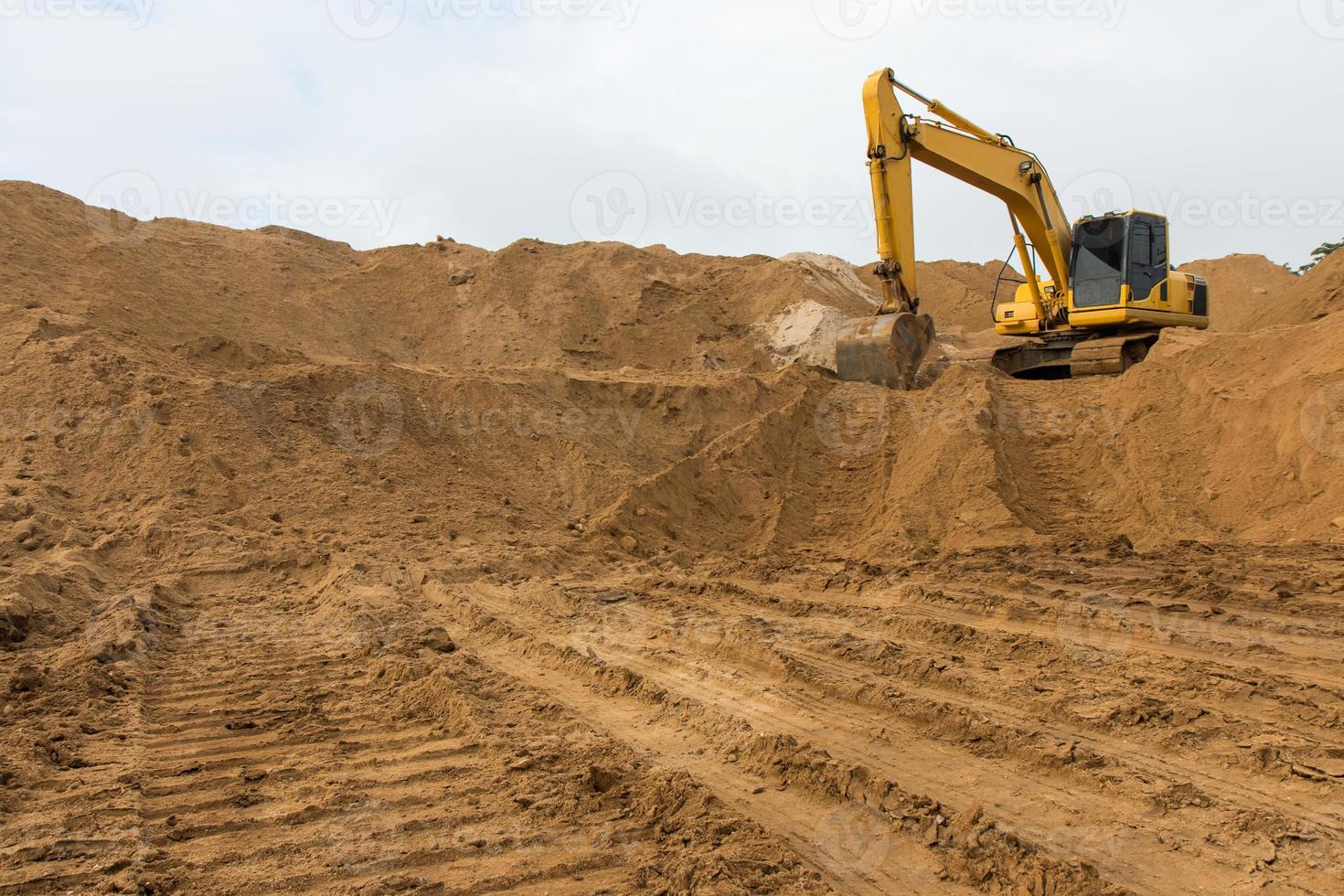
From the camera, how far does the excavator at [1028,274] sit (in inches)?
480

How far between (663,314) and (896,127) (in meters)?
7.48

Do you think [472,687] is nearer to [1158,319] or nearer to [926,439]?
[926,439]

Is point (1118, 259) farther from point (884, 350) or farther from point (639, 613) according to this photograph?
point (639, 613)

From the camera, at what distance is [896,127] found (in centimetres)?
1216

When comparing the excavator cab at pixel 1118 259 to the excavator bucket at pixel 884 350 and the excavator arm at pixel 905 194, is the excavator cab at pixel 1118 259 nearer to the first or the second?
the excavator arm at pixel 905 194

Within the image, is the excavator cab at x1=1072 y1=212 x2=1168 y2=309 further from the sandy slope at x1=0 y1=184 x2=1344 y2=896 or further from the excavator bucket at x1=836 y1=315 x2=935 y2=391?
the excavator bucket at x1=836 y1=315 x2=935 y2=391

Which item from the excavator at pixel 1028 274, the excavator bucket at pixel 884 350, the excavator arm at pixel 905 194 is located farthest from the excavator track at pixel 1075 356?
the excavator bucket at pixel 884 350

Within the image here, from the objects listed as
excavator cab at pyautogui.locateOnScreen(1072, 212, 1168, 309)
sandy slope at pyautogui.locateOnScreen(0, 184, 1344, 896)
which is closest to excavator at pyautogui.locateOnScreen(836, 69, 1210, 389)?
excavator cab at pyautogui.locateOnScreen(1072, 212, 1168, 309)

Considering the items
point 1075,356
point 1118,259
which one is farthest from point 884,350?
point 1118,259

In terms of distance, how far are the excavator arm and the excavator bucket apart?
0.04 ft

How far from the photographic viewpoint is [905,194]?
12195 mm

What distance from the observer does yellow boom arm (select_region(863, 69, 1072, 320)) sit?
12.0 m

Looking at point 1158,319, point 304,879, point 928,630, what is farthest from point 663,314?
point 304,879

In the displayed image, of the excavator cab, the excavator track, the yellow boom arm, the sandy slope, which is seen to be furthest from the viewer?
the excavator cab
